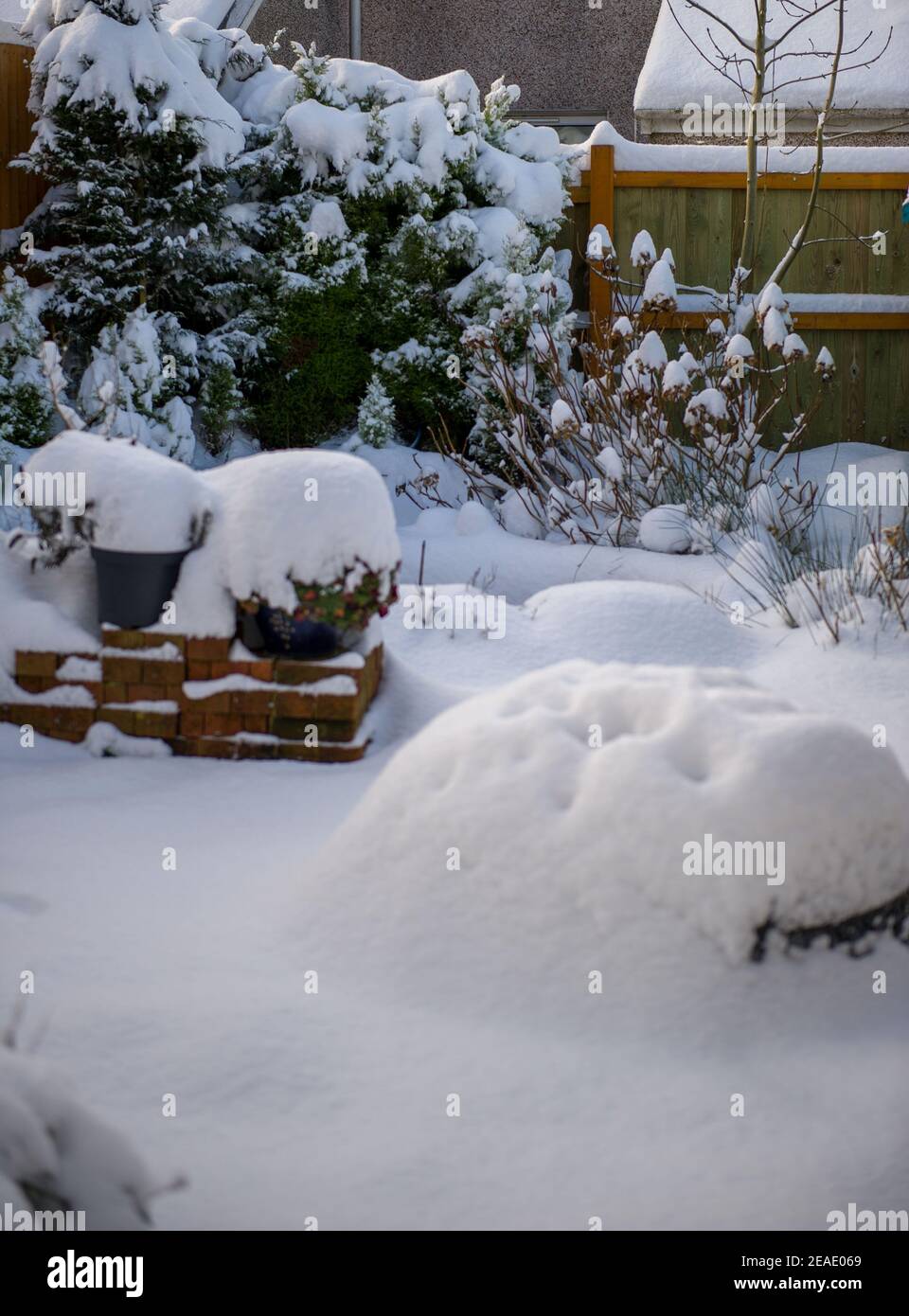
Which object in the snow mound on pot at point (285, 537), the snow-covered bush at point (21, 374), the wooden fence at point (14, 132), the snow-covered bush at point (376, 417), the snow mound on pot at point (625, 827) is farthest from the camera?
the wooden fence at point (14, 132)

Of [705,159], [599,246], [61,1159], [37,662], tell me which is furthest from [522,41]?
[61,1159]

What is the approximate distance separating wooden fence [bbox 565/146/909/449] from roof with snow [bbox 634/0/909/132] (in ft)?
7.60

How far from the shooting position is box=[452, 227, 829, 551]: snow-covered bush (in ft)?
18.9

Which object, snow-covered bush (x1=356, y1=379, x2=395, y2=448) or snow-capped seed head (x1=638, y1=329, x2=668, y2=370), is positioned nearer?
snow-capped seed head (x1=638, y1=329, x2=668, y2=370)

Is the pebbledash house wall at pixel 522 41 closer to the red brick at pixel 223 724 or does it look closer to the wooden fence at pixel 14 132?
the wooden fence at pixel 14 132

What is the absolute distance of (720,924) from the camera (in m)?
2.26

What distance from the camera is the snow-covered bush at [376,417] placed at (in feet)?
21.9

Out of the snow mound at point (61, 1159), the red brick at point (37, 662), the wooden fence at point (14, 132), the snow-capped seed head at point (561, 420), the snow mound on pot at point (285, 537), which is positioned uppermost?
the wooden fence at point (14, 132)

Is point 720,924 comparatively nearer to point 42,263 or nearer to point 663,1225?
point 663,1225

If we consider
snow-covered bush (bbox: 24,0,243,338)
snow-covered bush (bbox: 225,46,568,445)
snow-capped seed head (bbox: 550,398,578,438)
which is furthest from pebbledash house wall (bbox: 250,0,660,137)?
snow-capped seed head (bbox: 550,398,578,438)

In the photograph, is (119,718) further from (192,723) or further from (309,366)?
(309,366)

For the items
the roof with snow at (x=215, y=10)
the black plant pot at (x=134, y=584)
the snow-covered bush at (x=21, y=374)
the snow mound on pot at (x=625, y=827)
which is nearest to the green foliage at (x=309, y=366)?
the snow-covered bush at (x=21, y=374)

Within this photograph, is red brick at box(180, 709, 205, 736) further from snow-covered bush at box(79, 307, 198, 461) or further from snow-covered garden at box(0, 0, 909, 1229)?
snow-covered bush at box(79, 307, 198, 461)

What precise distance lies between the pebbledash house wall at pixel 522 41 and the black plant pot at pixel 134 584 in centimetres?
1023
